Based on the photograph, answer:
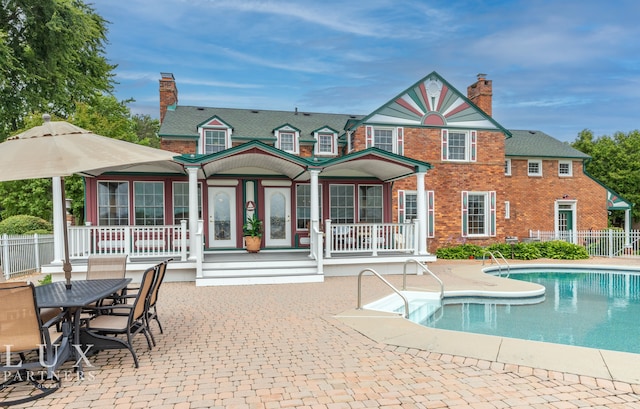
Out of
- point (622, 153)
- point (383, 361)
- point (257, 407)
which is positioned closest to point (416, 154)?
point (383, 361)

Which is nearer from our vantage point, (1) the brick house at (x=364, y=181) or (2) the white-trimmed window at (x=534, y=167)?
(1) the brick house at (x=364, y=181)

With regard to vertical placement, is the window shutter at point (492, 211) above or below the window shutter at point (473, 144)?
below

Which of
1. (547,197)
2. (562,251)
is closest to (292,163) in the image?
(562,251)

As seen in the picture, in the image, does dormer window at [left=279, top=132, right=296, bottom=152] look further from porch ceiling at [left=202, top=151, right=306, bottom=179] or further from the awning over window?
the awning over window

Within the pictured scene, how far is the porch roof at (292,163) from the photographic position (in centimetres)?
1053

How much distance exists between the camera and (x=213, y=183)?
528 inches

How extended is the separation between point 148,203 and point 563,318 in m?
12.1

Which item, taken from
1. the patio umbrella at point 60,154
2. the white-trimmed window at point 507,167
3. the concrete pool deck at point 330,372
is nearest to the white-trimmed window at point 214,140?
the concrete pool deck at point 330,372

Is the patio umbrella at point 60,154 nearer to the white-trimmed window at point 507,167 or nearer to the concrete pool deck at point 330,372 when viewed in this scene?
the concrete pool deck at point 330,372

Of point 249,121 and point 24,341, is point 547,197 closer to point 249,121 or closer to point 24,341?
point 249,121

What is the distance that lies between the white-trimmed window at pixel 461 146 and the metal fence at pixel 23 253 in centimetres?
1680

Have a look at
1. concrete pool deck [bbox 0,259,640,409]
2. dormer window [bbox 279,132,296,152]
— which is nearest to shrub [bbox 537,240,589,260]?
dormer window [bbox 279,132,296,152]

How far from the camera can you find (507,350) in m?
4.82

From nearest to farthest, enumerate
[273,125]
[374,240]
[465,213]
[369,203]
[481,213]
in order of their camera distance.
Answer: [374,240] < [369,203] < [465,213] < [481,213] < [273,125]
